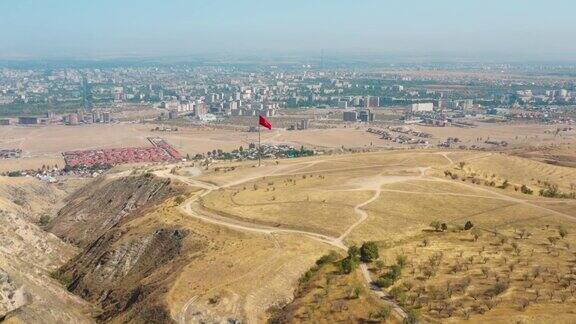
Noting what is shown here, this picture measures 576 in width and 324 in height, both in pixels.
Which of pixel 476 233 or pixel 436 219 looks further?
pixel 436 219

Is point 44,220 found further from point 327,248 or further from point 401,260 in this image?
point 401,260

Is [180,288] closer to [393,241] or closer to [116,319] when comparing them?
[116,319]

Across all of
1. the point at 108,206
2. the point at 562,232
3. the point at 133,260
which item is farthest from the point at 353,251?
the point at 108,206

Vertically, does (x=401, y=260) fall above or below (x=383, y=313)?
above

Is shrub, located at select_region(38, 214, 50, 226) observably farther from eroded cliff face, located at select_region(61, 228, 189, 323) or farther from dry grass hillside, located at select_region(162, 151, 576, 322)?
eroded cliff face, located at select_region(61, 228, 189, 323)

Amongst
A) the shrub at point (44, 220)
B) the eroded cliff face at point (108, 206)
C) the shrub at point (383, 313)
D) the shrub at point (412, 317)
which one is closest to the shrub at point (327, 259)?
the shrub at point (383, 313)

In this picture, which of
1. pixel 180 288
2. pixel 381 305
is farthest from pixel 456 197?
pixel 180 288

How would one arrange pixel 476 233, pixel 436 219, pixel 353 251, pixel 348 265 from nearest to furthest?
1. pixel 348 265
2. pixel 353 251
3. pixel 476 233
4. pixel 436 219

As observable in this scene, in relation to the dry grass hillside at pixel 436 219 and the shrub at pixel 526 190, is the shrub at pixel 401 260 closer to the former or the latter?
the dry grass hillside at pixel 436 219

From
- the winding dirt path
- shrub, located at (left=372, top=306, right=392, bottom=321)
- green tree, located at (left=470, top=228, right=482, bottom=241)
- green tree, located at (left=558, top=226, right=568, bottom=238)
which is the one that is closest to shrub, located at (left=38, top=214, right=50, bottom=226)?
the winding dirt path
